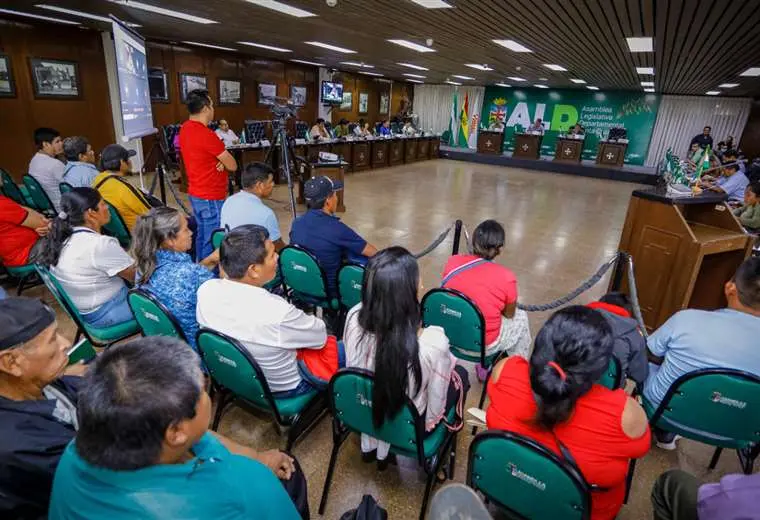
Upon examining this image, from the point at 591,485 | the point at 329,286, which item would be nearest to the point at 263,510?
the point at 591,485

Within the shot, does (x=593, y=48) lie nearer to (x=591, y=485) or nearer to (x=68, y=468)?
(x=591, y=485)

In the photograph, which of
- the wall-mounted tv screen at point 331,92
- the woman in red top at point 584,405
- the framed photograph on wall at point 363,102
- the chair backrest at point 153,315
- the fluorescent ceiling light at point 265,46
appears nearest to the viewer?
the woman in red top at point 584,405

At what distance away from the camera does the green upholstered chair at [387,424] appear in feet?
4.55

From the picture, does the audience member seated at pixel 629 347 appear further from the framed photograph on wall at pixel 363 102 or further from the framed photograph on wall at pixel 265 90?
the framed photograph on wall at pixel 363 102

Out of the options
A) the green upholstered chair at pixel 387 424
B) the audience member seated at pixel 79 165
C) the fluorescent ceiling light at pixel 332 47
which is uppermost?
the fluorescent ceiling light at pixel 332 47

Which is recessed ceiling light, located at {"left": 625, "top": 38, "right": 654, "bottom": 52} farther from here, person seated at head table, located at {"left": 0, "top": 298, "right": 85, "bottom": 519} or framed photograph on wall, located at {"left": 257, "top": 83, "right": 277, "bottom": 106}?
framed photograph on wall, located at {"left": 257, "top": 83, "right": 277, "bottom": 106}

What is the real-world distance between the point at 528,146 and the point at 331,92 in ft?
23.4

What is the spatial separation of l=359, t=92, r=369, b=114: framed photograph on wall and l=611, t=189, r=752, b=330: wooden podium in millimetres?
12696

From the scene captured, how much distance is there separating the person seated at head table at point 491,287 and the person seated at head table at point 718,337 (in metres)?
0.67

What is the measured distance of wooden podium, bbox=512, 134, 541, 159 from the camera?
1391 cm

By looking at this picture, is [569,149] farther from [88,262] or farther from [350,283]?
[88,262]

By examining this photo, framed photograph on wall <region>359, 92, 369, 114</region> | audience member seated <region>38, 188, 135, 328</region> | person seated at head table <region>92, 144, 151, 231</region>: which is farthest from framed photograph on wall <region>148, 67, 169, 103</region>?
audience member seated <region>38, 188, 135, 328</region>

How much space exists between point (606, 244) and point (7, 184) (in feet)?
23.8

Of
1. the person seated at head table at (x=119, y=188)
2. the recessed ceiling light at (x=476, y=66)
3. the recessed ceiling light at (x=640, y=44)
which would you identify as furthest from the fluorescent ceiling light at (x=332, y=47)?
the person seated at head table at (x=119, y=188)
